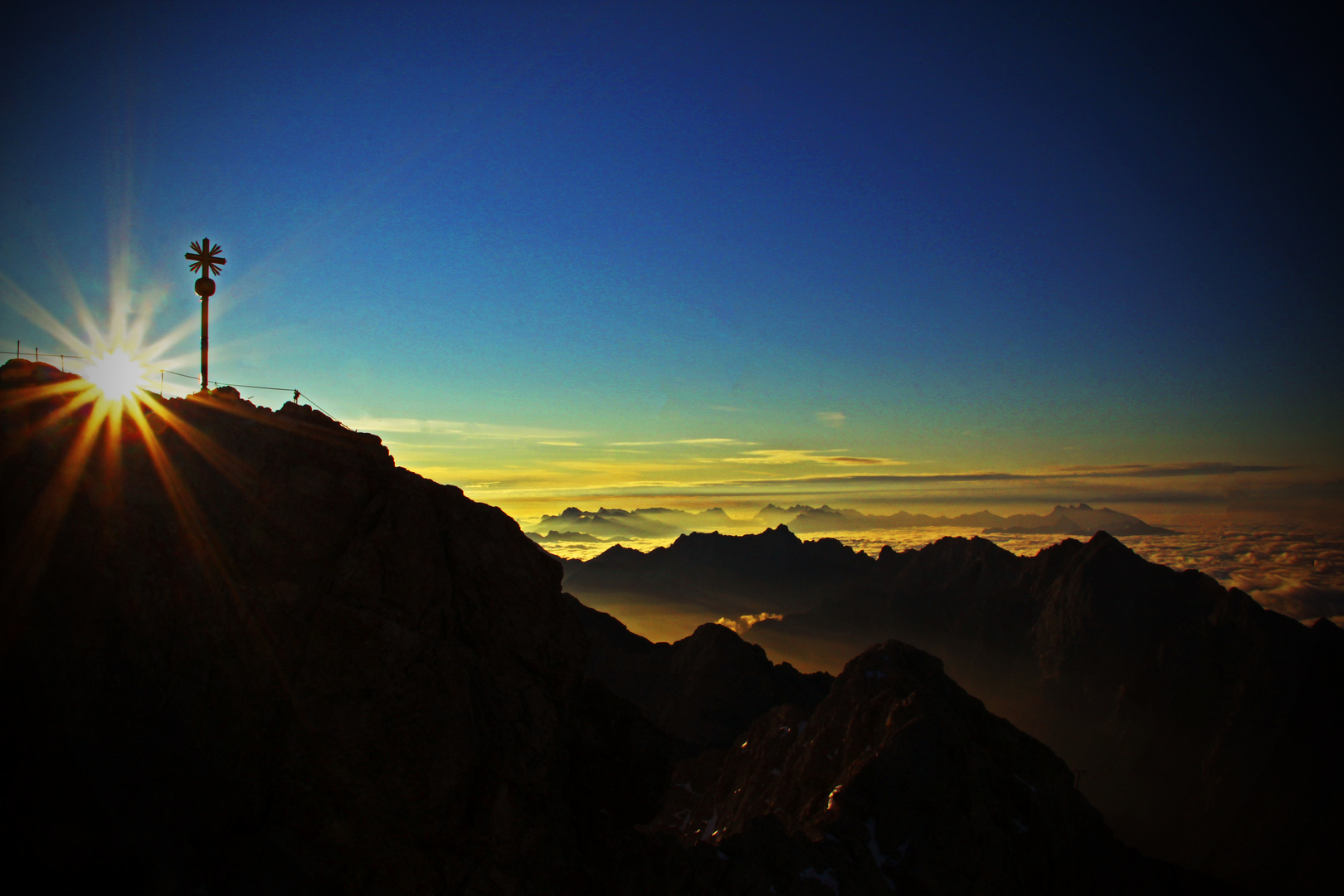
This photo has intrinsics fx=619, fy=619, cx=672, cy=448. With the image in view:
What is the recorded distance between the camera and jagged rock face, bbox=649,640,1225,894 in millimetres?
49438

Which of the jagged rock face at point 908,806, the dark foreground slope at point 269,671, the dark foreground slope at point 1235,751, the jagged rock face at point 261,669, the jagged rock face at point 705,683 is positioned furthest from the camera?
the jagged rock face at point 705,683

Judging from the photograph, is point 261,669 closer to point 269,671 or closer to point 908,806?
point 269,671

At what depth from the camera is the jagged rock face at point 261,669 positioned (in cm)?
2438

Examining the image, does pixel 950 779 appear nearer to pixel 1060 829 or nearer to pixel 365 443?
pixel 1060 829

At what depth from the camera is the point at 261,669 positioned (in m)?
28.3

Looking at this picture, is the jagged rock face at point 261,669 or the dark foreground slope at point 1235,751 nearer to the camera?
the jagged rock face at point 261,669

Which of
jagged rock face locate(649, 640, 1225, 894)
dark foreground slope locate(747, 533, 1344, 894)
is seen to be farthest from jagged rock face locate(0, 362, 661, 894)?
dark foreground slope locate(747, 533, 1344, 894)

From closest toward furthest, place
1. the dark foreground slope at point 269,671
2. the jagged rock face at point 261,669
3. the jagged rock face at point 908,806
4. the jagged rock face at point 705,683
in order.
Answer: the dark foreground slope at point 269,671 < the jagged rock face at point 261,669 < the jagged rock face at point 908,806 < the jagged rock face at point 705,683

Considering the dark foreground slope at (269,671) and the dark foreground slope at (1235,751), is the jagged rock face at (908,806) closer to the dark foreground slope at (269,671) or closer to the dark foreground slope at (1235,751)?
the dark foreground slope at (269,671)

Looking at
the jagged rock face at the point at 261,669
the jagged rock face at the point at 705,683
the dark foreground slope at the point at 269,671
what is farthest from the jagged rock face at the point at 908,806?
the jagged rock face at the point at 705,683

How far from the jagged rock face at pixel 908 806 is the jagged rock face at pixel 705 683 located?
2113 inches

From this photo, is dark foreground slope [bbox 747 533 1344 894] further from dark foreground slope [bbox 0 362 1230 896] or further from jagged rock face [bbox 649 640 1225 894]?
dark foreground slope [bbox 0 362 1230 896]

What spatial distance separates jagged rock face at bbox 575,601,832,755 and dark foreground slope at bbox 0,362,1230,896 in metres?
→ 108

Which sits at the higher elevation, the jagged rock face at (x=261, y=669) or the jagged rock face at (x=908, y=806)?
the jagged rock face at (x=261, y=669)
